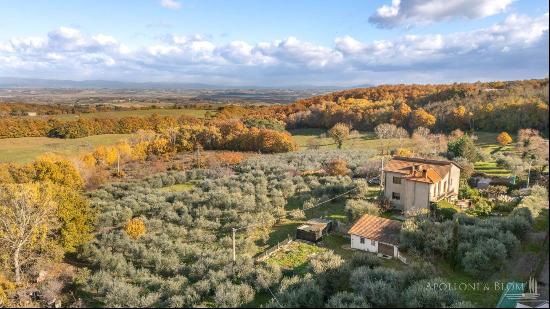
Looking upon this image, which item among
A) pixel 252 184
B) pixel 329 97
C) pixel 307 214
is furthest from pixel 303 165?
pixel 329 97

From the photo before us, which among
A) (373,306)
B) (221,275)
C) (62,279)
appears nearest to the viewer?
(373,306)

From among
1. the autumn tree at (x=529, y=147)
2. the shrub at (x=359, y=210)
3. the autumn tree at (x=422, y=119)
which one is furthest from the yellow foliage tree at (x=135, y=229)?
the autumn tree at (x=422, y=119)

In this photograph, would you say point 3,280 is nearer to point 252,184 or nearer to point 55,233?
point 55,233

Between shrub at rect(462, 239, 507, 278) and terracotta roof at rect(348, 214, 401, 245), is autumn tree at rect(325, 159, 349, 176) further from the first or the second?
shrub at rect(462, 239, 507, 278)

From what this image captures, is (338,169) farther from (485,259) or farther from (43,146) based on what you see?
(43,146)

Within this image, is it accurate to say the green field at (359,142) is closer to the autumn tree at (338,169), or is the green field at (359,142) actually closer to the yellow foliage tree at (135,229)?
the autumn tree at (338,169)

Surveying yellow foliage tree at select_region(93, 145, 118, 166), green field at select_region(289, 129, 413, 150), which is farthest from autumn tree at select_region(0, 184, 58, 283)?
green field at select_region(289, 129, 413, 150)

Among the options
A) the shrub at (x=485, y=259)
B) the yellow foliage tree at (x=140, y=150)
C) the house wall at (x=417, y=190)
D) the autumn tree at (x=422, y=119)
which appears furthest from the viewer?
the autumn tree at (x=422, y=119)
